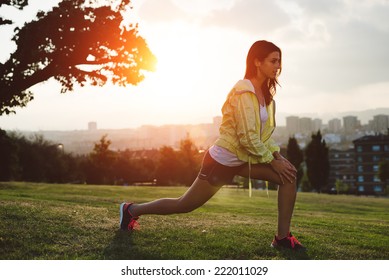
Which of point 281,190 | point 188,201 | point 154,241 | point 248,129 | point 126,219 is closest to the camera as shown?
point 248,129

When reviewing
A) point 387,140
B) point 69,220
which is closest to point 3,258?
point 69,220

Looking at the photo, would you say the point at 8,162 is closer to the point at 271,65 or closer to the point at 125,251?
the point at 125,251

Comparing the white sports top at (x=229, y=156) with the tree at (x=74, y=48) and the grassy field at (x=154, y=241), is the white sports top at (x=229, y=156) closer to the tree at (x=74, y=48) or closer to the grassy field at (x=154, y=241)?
the grassy field at (x=154, y=241)

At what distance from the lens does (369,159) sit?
112938 millimetres

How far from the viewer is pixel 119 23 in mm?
17109

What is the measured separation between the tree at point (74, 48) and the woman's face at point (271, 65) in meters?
12.1

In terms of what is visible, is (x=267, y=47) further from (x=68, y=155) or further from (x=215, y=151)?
(x=68, y=155)

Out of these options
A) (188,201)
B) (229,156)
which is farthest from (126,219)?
(229,156)

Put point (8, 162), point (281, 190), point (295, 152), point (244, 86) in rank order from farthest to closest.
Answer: point (295, 152) → point (8, 162) → point (281, 190) → point (244, 86)

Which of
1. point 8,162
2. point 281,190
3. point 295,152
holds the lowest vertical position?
point 281,190

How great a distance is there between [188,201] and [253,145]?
1.07m

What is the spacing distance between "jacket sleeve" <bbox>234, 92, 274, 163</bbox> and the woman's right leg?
0.68m

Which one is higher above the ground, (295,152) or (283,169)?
(295,152)
